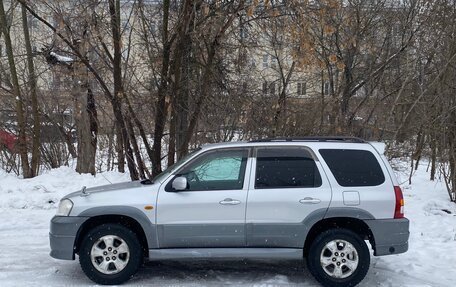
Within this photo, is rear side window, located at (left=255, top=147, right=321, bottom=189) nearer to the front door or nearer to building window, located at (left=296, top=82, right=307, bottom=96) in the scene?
the front door

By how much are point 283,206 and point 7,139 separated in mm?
14862

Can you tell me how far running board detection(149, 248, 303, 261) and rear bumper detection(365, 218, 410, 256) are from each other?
900 millimetres

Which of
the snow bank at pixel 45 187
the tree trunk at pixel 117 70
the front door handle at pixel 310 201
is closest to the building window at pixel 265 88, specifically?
the snow bank at pixel 45 187

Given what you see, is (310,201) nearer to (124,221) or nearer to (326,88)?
(124,221)

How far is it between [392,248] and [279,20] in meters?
5.56

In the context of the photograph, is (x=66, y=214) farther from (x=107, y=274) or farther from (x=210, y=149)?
(x=210, y=149)

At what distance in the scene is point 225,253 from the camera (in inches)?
242

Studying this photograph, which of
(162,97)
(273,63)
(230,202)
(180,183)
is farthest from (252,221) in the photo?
(273,63)

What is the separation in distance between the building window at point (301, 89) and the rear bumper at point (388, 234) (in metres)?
11.8

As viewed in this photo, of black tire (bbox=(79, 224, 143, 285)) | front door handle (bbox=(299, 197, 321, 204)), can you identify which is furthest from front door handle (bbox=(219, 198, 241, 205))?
black tire (bbox=(79, 224, 143, 285))

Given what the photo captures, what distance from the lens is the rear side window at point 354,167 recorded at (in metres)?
6.25

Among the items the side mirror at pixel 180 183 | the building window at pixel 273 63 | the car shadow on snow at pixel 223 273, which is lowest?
the car shadow on snow at pixel 223 273

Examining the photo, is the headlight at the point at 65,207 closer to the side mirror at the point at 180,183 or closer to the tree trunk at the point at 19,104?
the side mirror at the point at 180,183

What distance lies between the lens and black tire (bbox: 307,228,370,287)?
6.11 m
